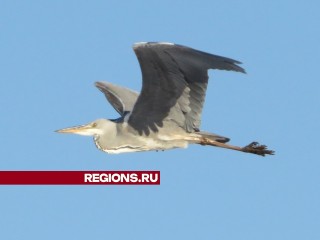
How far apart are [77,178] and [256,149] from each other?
12.1 feet

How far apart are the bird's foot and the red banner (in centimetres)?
201

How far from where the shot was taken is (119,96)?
25.5m

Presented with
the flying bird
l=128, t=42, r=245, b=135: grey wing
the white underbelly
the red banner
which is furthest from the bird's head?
the red banner

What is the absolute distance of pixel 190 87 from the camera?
21.4 m

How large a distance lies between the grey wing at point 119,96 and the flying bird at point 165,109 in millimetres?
1126

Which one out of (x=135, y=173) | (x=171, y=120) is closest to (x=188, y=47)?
(x=171, y=120)

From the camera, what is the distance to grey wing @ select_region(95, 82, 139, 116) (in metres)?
25.0

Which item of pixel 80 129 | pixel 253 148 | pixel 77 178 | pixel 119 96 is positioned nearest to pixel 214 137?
pixel 253 148

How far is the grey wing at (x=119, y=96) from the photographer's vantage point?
2499 cm

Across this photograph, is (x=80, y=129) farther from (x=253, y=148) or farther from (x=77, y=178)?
(x=253, y=148)

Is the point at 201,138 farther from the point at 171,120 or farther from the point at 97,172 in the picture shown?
the point at 97,172

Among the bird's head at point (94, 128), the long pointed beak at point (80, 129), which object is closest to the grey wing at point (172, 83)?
the bird's head at point (94, 128)

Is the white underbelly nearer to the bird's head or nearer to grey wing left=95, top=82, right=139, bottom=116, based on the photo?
the bird's head

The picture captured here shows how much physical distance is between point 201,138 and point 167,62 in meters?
2.33
